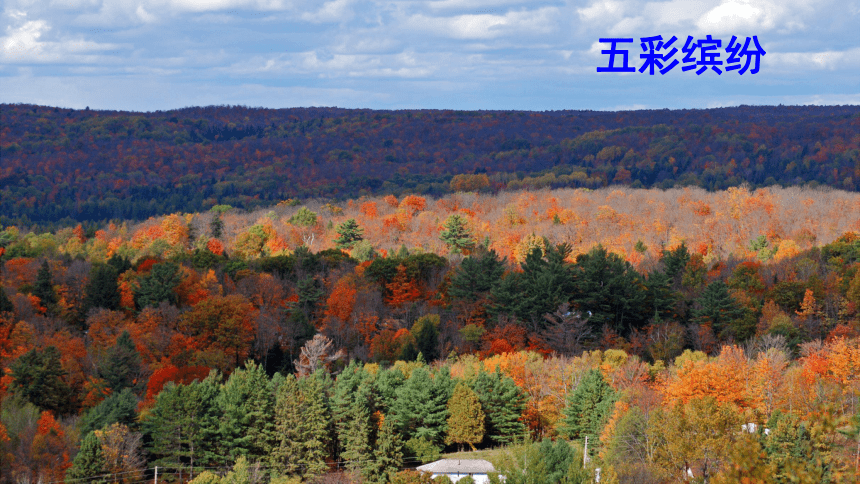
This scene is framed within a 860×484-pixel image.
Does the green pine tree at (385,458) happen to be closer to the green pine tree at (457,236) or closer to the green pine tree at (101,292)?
the green pine tree at (101,292)

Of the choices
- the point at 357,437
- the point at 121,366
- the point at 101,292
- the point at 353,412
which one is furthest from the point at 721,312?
the point at 101,292

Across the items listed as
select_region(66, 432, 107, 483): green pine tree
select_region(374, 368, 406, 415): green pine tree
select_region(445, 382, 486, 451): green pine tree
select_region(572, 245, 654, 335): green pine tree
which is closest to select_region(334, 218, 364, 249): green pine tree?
select_region(572, 245, 654, 335): green pine tree

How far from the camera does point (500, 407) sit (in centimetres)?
5812

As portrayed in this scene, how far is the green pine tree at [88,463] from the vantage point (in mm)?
45812

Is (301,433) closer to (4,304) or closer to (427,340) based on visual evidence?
(427,340)

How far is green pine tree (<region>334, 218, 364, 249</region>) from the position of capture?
13000 centimetres

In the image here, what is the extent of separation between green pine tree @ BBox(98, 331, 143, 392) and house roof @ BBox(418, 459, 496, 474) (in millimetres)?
25293

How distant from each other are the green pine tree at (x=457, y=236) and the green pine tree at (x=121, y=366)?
6150cm

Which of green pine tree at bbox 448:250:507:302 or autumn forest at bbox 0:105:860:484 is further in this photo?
green pine tree at bbox 448:250:507:302

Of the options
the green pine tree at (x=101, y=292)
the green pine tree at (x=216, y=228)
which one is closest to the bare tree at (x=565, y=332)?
the green pine tree at (x=101, y=292)

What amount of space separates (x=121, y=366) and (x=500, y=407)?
91.4ft

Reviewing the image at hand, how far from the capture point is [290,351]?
264 feet

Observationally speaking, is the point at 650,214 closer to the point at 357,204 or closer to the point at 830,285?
the point at 357,204

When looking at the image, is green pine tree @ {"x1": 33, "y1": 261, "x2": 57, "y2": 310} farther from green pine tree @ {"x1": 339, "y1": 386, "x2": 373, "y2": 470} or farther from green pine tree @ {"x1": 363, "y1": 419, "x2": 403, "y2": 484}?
green pine tree @ {"x1": 363, "y1": 419, "x2": 403, "y2": 484}
